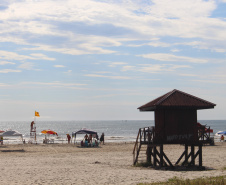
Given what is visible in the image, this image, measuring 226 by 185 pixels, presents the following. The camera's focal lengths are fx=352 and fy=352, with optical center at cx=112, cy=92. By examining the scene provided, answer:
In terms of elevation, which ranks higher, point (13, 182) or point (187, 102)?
point (187, 102)

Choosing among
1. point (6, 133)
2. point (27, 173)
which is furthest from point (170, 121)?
point (6, 133)

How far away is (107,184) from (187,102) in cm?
826

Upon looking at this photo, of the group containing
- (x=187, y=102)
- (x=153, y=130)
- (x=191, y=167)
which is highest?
(x=187, y=102)

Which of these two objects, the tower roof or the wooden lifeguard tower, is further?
the wooden lifeguard tower

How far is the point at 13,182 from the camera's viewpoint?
16281 millimetres

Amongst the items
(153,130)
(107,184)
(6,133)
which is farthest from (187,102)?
(6,133)

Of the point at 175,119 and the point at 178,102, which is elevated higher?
the point at 178,102

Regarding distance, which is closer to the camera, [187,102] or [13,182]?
[13,182]

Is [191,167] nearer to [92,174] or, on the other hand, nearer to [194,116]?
[194,116]

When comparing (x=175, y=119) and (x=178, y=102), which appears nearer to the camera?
(x=178, y=102)

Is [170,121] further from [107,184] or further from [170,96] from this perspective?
[107,184]

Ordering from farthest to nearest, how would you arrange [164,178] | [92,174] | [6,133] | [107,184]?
[6,133], [92,174], [164,178], [107,184]

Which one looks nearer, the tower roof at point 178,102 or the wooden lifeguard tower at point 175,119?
the tower roof at point 178,102

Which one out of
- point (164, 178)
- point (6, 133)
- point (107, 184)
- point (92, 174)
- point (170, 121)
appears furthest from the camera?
point (6, 133)
